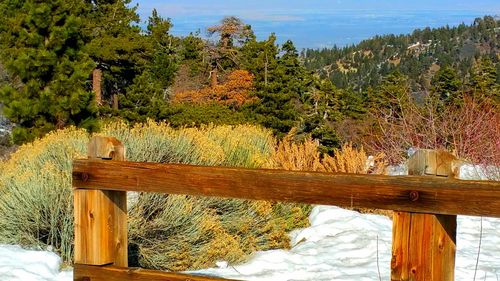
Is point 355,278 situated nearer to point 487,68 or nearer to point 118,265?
point 118,265

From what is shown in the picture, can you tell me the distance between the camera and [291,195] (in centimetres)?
324

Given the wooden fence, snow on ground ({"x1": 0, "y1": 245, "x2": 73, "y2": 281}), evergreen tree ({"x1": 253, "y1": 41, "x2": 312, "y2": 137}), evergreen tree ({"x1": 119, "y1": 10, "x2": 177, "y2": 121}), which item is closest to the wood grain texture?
the wooden fence

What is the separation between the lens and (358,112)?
46.7 metres

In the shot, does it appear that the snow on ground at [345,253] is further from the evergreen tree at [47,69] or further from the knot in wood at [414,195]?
the evergreen tree at [47,69]

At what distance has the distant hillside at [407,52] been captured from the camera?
109 meters

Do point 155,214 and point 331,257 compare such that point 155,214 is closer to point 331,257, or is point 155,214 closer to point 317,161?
point 331,257

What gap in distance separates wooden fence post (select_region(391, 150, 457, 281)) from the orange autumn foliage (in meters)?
38.6

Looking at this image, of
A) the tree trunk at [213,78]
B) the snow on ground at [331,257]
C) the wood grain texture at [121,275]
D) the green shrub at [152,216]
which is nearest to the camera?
the wood grain texture at [121,275]

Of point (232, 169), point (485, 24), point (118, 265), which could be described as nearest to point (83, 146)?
point (118, 265)

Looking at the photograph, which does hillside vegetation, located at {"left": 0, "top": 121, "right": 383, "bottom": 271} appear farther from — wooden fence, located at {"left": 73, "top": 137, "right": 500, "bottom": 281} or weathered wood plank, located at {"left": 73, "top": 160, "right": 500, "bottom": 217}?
weathered wood plank, located at {"left": 73, "top": 160, "right": 500, "bottom": 217}

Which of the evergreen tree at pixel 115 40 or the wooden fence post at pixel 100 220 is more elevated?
the evergreen tree at pixel 115 40

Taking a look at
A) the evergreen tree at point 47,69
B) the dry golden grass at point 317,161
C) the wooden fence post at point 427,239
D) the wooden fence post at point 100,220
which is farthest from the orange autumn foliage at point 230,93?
the wooden fence post at point 427,239

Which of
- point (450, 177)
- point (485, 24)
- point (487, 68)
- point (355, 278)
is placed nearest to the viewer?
point (450, 177)

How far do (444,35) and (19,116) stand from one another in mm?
124917
